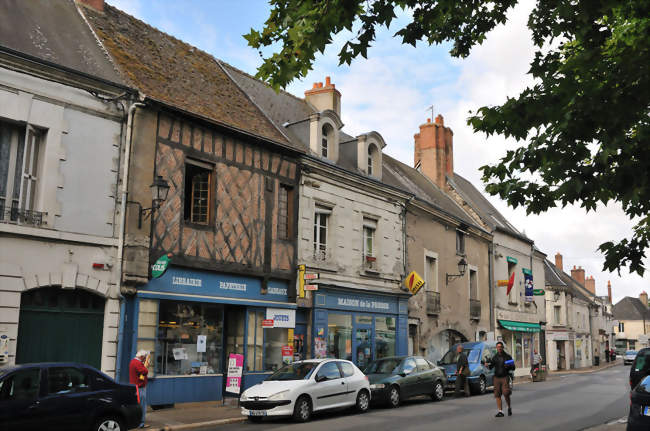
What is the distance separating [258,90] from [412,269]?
8690 mm

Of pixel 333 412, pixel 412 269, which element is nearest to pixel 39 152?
pixel 333 412

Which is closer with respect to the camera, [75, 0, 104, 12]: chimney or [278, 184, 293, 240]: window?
[75, 0, 104, 12]: chimney

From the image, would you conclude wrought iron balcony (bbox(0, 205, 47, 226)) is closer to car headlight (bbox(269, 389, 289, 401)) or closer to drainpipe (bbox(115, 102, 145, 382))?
drainpipe (bbox(115, 102, 145, 382))

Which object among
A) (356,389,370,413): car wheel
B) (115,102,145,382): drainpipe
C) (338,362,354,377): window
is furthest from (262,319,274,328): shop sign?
(115,102,145,382): drainpipe

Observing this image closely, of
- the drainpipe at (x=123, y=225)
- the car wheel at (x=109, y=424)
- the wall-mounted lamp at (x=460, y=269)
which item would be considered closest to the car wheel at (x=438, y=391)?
the drainpipe at (x=123, y=225)

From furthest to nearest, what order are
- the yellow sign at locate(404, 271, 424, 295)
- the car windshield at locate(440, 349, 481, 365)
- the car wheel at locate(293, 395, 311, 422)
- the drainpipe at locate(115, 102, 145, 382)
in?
Answer: 1. the yellow sign at locate(404, 271, 424, 295)
2. the car windshield at locate(440, 349, 481, 365)
3. the drainpipe at locate(115, 102, 145, 382)
4. the car wheel at locate(293, 395, 311, 422)

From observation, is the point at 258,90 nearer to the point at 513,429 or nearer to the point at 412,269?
the point at 412,269

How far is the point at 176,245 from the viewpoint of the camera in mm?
13914

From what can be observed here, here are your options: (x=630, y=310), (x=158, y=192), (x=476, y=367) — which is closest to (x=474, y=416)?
(x=476, y=367)

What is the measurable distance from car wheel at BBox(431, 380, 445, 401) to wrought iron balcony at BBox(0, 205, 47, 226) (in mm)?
10770

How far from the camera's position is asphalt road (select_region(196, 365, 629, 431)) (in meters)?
11.3

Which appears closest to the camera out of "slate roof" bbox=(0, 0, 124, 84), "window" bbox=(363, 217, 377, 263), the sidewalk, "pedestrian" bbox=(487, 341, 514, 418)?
the sidewalk

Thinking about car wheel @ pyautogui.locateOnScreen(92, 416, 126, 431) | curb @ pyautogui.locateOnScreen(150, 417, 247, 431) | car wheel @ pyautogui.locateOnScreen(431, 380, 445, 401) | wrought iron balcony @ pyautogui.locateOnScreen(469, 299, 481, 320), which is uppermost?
wrought iron balcony @ pyautogui.locateOnScreen(469, 299, 481, 320)

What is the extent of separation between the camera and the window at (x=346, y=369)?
1366cm
